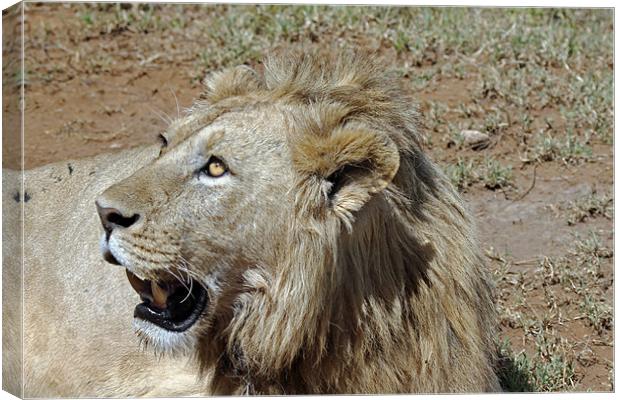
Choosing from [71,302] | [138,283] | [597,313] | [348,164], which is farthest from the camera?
[597,313]

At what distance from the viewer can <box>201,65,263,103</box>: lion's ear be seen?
11.9 feet

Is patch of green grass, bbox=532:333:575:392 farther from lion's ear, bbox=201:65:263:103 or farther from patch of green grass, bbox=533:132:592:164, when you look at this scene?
lion's ear, bbox=201:65:263:103

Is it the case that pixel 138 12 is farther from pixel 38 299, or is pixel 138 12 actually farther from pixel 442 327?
pixel 442 327

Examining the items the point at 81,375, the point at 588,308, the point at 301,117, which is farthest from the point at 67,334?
the point at 588,308

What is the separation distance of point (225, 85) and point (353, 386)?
97cm

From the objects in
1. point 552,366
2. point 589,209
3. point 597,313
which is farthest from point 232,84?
point 589,209

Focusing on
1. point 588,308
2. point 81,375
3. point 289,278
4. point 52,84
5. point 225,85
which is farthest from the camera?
point 52,84

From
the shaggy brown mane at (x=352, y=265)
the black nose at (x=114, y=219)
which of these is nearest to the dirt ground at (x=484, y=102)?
the shaggy brown mane at (x=352, y=265)

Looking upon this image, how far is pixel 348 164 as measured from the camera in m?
3.21

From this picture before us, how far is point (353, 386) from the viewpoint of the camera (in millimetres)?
3453

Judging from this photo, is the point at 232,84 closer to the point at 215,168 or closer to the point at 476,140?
the point at 215,168

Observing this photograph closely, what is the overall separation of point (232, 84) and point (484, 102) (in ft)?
8.35

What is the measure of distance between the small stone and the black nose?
9.17 ft

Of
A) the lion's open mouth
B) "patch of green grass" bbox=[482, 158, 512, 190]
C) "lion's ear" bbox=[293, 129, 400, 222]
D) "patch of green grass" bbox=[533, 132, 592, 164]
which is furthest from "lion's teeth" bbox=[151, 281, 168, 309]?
"patch of green grass" bbox=[533, 132, 592, 164]
